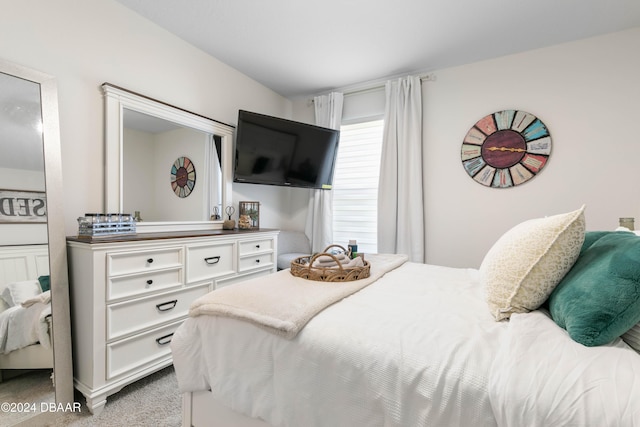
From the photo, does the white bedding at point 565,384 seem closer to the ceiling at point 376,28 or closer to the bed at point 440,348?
the bed at point 440,348

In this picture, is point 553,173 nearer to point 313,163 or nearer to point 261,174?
point 313,163

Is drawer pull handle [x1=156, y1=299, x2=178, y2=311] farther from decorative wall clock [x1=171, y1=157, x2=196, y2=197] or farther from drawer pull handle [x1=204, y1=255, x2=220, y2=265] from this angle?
decorative wall clock [x1=171, y1=157, x2=196, y2=197]

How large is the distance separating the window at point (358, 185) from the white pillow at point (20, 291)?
8.44 feet

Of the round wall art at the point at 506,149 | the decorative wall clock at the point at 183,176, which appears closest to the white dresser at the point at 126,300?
the decorative wall clock at the point at 183,176

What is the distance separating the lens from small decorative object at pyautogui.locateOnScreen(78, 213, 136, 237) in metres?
1.64

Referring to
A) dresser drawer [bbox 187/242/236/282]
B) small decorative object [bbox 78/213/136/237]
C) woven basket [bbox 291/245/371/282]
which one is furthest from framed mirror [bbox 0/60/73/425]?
woven basket [bbox 291/245/371/282]

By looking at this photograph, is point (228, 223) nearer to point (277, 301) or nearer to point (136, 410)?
point (136, 410)

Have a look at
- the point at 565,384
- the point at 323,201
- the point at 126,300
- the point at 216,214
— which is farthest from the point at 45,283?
the point at 323,201

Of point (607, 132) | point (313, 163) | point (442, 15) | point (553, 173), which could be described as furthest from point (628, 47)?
point (313, 163)

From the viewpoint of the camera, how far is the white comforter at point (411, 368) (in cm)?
62

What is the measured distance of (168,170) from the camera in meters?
2.29

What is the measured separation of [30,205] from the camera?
151cm

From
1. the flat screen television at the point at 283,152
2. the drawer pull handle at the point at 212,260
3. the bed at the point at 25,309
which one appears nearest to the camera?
the bed at the point at 25,309

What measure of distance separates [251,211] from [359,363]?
93.0 inches
